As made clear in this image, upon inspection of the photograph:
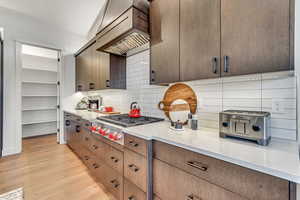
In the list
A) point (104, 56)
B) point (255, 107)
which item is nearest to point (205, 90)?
point (255, 107)

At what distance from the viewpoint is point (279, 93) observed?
1.00 meters

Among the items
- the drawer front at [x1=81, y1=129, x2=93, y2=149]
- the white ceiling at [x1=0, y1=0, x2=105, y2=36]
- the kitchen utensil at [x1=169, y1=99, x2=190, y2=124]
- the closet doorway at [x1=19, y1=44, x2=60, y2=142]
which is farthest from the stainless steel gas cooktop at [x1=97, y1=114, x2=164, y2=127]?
the closet doorway at [x1=19, y1=44, x2=60, y2=142]

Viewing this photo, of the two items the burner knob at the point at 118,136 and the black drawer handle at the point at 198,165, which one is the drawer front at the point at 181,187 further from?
the burner knob at the point at 118,136

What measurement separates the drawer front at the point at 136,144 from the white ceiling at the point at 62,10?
3.09 m

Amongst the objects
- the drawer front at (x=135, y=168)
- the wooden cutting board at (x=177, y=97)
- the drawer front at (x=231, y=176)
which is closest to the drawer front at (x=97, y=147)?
the drawer front at (x=135, y=168)

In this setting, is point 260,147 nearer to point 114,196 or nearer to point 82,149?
point 114,196

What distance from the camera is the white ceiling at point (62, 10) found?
8.82ft

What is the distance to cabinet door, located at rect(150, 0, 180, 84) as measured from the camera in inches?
50.4

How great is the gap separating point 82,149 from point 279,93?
108 inches

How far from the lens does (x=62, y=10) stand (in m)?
2.92

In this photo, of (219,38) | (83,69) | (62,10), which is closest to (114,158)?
(219,38)

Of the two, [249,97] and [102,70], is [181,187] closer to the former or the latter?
[249,97]

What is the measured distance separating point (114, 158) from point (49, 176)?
134 cm

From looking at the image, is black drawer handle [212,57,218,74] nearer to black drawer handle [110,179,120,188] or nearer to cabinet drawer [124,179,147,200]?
cabinet drawer [124,179,147,200]
